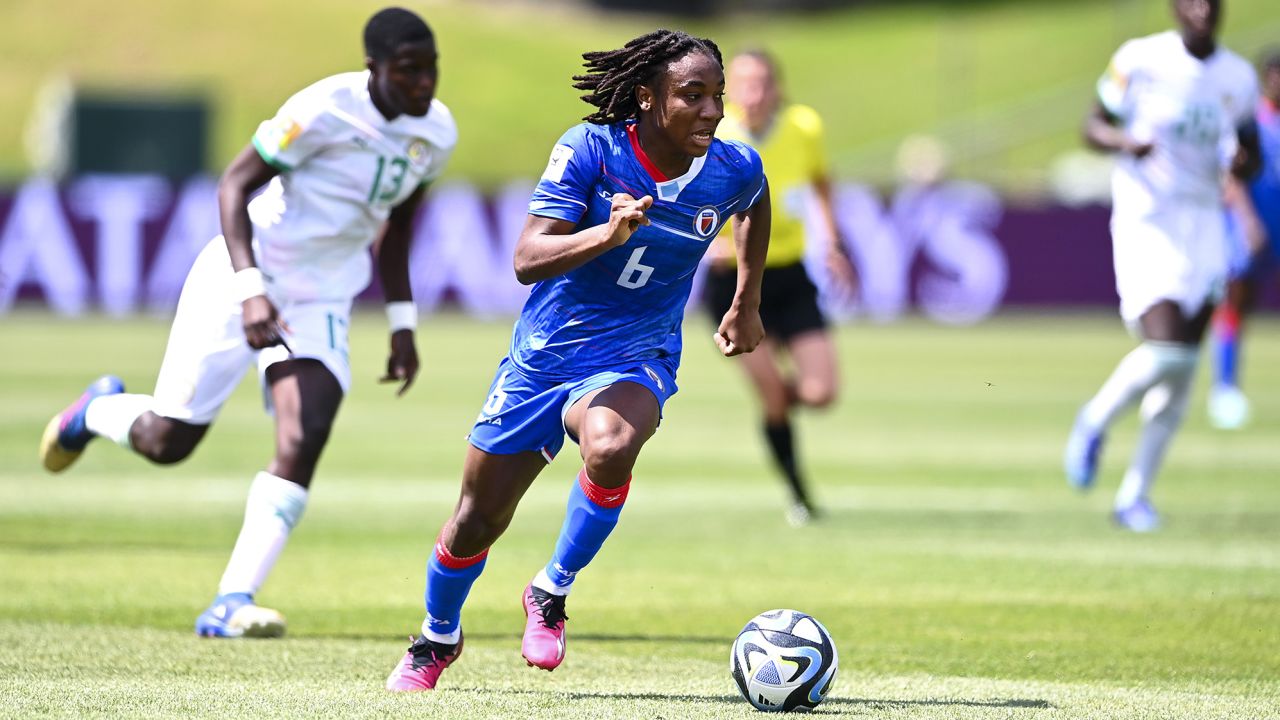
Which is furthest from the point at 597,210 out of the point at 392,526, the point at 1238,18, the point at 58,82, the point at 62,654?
the point at 58,82

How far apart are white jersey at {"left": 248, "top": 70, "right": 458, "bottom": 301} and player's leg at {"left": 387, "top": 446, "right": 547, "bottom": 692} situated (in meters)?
1.90

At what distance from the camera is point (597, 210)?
19.8 feet

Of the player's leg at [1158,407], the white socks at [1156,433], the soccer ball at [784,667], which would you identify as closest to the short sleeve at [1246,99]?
the player's leg at [1158,407]

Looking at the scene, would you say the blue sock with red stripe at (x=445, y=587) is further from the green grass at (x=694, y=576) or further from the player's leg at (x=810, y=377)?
the player's leg at (x=810, y=377)

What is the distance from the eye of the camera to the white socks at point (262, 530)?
23.7 feet

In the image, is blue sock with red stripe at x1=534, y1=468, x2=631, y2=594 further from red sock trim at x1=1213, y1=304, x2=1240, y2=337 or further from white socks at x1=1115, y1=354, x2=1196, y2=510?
red sock trim at x1=1213, y1=304, x2=1240, y2=337

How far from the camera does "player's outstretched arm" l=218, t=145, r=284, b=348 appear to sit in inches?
273

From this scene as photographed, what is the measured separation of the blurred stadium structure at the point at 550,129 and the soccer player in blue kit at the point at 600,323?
23.3 metres

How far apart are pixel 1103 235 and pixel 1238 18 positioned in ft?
69.7

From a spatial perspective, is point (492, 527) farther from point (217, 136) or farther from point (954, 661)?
point (217, 136)

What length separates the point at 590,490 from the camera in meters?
6.02

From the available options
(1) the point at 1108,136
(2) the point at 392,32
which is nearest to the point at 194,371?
(2) the point at 392,32

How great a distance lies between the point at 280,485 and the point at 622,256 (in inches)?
78.0

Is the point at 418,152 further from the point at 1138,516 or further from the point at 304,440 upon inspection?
the point at 1138,516
